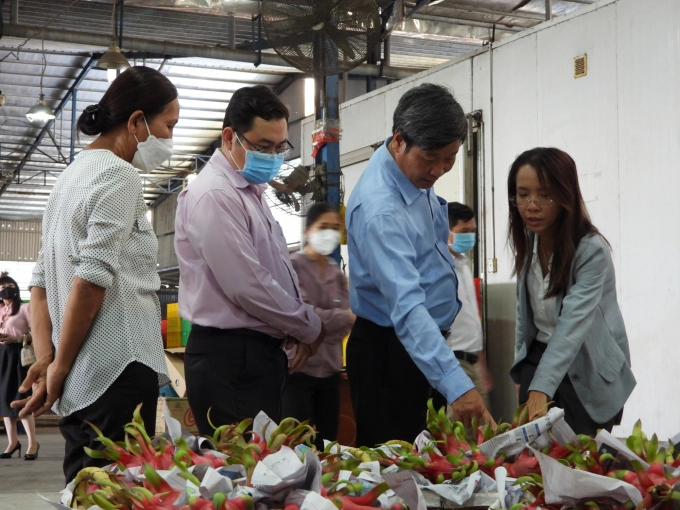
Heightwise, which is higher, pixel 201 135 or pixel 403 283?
pixel 201 135

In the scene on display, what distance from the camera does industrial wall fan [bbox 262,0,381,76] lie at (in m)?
4.05

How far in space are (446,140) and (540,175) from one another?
25 centimetres

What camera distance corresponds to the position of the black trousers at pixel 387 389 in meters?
1.94

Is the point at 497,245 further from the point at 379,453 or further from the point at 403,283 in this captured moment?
the point at 379,453

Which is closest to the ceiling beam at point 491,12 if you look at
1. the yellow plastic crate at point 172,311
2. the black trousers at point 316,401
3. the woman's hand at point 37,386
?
the yellow plastic crate at point 172,311

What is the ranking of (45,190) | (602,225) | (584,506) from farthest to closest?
(45,190), (602,225), (584,506)

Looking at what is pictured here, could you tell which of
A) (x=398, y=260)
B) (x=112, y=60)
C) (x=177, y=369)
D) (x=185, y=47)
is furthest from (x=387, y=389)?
(x=185, y=47)

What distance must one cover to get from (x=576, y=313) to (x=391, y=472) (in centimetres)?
91

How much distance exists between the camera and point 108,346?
67.3 inches

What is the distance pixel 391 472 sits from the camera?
3.66ft

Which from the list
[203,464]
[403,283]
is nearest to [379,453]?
[203,464]

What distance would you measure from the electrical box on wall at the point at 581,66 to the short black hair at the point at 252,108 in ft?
10.4

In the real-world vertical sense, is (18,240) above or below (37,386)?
above

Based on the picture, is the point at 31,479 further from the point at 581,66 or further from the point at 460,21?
the point at 460,21
